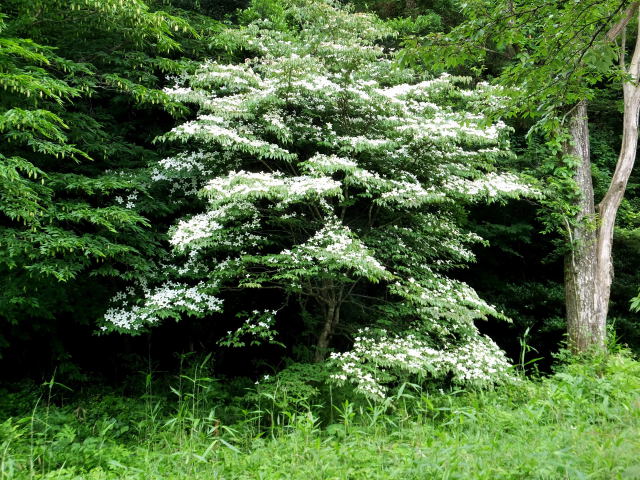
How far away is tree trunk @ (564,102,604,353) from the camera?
7102 millimetres

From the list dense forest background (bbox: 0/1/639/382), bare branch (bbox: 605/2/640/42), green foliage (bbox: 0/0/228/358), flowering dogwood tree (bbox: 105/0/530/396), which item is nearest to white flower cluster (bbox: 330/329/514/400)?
flowering dogwood tree (bbox: 105/0/530/396)

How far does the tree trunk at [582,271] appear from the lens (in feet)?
23.3

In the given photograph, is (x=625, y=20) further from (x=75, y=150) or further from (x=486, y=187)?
(x=75, y=150)

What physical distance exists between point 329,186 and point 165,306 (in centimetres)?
233

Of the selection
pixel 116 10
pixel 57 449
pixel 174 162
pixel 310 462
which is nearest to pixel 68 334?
pixel 174 162

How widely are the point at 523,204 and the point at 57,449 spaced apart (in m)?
9.15

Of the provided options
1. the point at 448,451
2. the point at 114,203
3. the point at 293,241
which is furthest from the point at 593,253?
the point at 114,203

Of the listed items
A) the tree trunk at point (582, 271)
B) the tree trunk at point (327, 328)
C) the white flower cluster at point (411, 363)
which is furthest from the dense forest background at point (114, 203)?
the white flower cluster at point (411, 363)

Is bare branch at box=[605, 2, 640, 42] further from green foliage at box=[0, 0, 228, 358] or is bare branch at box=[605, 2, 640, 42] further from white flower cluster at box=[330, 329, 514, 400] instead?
green foliage at box=[0, 0, 228, 358]

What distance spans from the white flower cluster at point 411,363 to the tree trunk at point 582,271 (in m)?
2.99

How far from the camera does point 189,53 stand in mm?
7363

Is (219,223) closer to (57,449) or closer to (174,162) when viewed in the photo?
(174,162)

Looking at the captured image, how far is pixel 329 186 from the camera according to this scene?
14.4ft

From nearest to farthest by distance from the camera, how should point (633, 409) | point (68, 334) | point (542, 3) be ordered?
1. point (633, 409)
2. point (542, 3)
3. point (68, 334)
